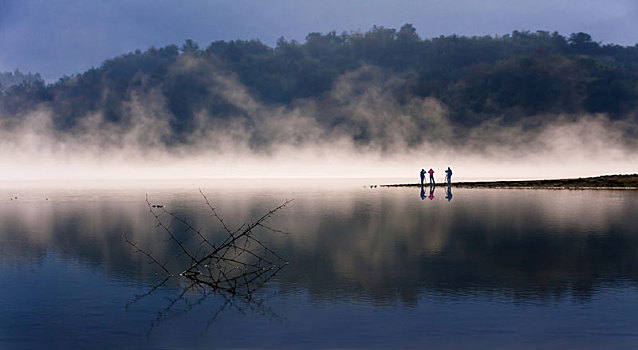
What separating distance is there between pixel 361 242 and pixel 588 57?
190582 millimetres

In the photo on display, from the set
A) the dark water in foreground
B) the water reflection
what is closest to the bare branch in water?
the dark water in foreground

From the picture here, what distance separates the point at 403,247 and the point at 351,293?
8.43 m

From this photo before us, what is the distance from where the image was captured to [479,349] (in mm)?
11094

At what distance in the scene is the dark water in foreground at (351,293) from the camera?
12.0m

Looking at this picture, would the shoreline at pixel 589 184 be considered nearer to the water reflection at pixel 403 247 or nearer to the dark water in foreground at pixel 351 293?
the water reflection at pixel 403 247

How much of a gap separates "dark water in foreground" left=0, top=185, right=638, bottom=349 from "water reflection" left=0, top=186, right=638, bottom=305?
6cm

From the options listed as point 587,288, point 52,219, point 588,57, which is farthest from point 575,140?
point 587,288

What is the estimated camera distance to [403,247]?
2355 cm

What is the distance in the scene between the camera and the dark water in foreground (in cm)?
1198

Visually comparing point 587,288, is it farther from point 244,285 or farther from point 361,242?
point 361,242

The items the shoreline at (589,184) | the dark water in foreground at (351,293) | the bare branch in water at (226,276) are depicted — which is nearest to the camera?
the dark water in foreground at (351,293)

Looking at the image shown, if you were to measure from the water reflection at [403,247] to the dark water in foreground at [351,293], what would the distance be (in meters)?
0.06

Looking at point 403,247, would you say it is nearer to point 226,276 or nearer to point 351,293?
point 226,276

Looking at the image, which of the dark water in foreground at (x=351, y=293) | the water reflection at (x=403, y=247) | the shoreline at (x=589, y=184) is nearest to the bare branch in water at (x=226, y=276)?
the dark water in foreground at (x=351, y=293)
